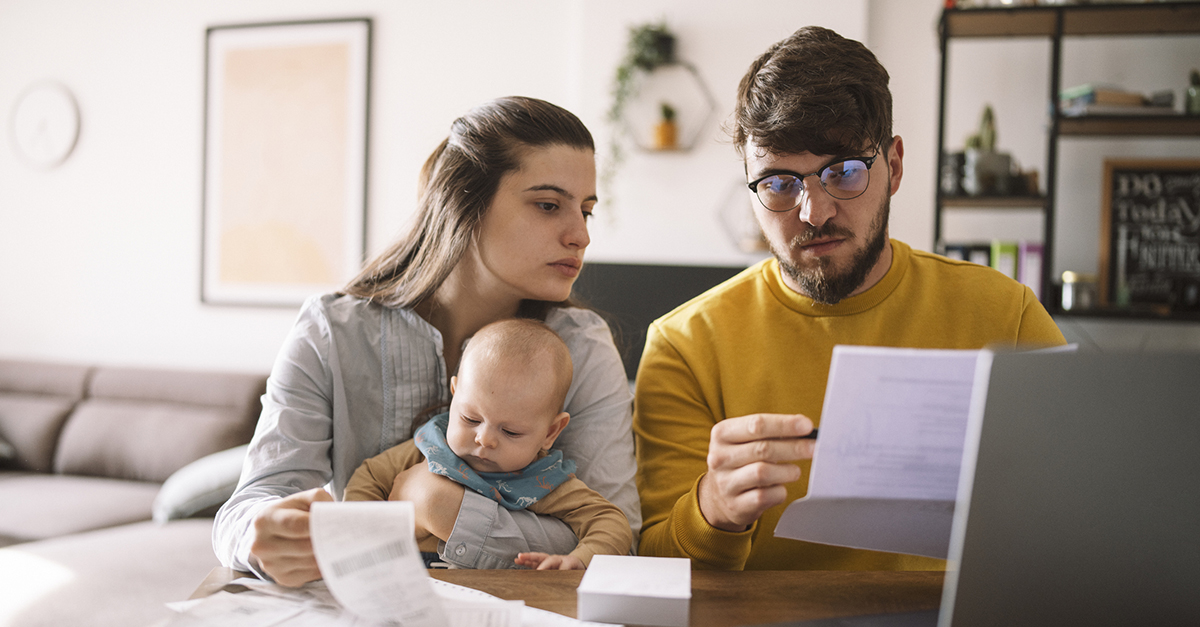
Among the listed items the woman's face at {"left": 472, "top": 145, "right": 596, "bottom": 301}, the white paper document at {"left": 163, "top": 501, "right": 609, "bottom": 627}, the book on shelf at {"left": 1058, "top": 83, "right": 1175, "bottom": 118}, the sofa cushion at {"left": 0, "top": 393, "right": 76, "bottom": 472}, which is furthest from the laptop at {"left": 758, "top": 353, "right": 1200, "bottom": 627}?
the sofa cushion at {"left": 0, "top": 393, "right": 76, "bottom": 472}

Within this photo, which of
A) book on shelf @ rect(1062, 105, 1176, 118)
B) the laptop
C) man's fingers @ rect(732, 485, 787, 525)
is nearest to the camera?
the laptop

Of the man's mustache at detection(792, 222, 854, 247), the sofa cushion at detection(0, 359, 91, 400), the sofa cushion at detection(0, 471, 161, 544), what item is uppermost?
the man's mustache at detection(792, 222, 854, 247)

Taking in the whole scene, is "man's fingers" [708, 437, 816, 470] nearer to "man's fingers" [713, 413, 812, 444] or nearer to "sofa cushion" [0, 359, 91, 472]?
"man's fingers" [713, 413, 812, 444]

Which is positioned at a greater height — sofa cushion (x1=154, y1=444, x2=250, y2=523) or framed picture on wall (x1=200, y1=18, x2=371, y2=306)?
framed picture on wall (x1=200, y1=18, x2=371, y2=306)

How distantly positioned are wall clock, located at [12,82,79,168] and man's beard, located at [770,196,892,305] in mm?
3973

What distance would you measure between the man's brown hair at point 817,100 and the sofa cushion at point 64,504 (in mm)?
2559

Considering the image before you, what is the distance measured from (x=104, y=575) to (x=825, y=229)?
199 centimetres

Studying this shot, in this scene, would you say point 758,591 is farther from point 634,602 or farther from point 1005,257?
point 1005,257

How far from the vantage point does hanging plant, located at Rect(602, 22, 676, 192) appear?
2.87 metres

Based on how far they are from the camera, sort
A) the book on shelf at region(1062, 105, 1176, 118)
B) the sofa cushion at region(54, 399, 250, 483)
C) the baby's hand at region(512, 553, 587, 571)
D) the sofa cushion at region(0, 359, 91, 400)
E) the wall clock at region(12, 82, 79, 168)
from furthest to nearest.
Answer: the wall clock at region(12, 82, 79, 168) → the sofa cushion at region(0, 359, 91, 400) → the sofa cushion at region(54, 399, 250, 483) → the book on shelf at region(1062, 105, 1176, 118) → the baby's hand at region(512, 553, 587, 571)

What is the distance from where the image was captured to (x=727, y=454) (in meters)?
0.84

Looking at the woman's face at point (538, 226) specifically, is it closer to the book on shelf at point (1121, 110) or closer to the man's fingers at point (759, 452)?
the man's fingers at point (759, 452)

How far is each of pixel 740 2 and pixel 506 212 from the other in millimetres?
2050

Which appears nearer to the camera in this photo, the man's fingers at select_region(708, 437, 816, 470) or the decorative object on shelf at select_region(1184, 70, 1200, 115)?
the man's fingers at select_region(708, 437, 816, 470)
